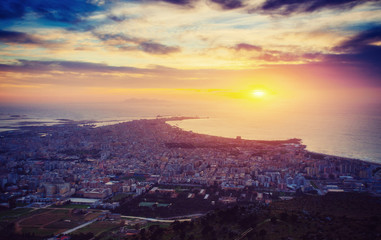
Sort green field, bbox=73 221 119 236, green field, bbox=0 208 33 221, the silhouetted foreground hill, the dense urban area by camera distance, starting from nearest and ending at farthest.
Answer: the silhouetted foreground hill
green field, bbox=73 221 119 236
green field, bbox=0 208 33 221
the dense urban area

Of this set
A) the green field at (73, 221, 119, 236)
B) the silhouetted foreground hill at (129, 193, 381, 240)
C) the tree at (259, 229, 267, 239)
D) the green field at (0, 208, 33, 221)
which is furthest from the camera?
the green field at (0, 208, 33, 221)

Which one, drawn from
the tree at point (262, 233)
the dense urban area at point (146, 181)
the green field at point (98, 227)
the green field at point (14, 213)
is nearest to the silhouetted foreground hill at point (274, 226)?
the tree at point (262, 233)

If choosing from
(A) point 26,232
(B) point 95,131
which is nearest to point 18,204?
(A) point 26,232

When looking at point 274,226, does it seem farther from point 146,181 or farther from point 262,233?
point 146,181

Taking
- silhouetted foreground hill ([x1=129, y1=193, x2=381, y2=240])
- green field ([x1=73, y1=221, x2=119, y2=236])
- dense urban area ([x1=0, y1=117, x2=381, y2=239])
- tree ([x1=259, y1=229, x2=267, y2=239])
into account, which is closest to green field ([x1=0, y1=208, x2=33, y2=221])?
dense urban area ([x1=0, y1=117, x2=381, y2=239])

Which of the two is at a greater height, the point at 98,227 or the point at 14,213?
the point at 98,227

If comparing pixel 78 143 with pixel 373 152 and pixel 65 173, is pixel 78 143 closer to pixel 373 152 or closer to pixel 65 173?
pixel 65 173

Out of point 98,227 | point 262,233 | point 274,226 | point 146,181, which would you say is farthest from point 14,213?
point 274,226

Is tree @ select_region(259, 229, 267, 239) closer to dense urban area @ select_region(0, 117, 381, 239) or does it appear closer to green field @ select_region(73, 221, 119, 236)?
dense urban area @ select_region(0, 117, 381, 239)
